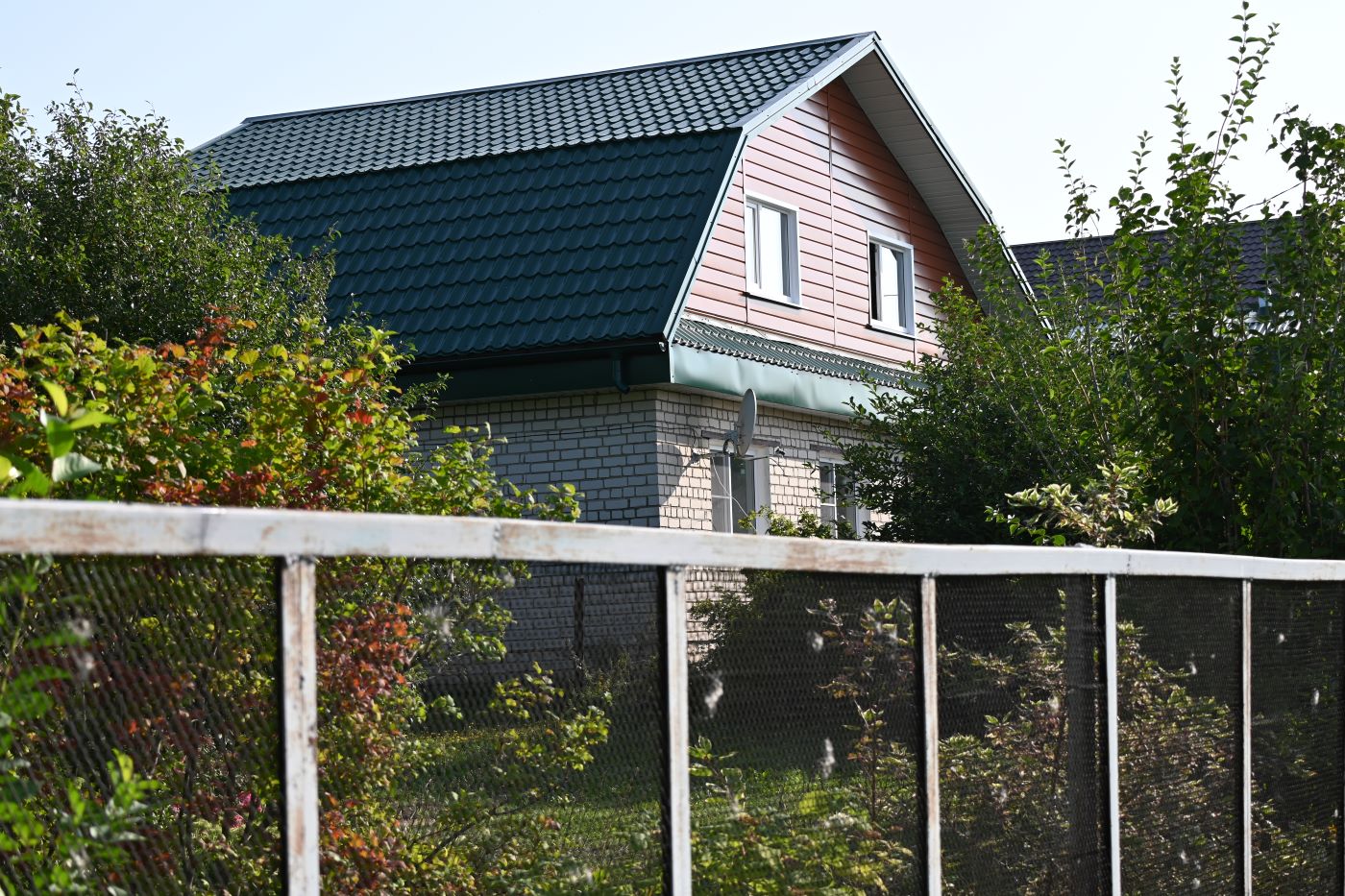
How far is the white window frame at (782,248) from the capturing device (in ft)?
63.0

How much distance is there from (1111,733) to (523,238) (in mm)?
12601

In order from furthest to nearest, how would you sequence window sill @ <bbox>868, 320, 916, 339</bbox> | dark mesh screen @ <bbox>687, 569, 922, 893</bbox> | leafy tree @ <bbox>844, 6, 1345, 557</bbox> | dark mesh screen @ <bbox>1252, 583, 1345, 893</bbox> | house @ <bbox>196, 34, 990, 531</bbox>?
window sill @ <bbox>868, 320, 916, 339</bbox> < house @ <bbox>196, 34, 990, 531</bbox> < leafy tree @ <bbox>844, 6, 1345, 557</bbox> < dark mesh screen @ <bbox>1252, 583, 1345, 893</bbox> < dark mesh screen @ <bbox>687, 569, 922, 893</bbox>

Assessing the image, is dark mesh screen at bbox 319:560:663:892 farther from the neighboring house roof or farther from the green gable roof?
the green gable roof

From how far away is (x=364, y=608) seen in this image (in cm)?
349

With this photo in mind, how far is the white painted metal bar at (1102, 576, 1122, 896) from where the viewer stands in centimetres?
516

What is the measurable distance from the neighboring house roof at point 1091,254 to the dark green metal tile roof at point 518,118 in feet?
12.8

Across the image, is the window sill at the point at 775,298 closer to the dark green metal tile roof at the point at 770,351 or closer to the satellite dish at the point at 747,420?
the dark green metal tile roof at the point at 770,351

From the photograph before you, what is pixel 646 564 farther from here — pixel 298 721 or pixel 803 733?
pixel 298 721

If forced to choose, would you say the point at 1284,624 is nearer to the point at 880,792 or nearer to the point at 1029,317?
the point at 880,792

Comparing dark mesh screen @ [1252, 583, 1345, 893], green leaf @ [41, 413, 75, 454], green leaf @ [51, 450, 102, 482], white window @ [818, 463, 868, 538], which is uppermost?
green leaf @ [41, 413, 75, 454]

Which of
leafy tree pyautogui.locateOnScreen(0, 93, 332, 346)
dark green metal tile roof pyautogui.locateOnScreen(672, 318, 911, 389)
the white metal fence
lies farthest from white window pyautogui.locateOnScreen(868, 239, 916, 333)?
the white metal fence

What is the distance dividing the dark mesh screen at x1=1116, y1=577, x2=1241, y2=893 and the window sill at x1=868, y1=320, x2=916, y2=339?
52.4 ft

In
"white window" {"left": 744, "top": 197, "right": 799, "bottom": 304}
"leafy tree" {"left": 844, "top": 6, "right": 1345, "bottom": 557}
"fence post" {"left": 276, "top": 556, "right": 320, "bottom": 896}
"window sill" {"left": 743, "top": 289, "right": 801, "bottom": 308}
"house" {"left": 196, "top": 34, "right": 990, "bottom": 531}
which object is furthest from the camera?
"white window" {"left": 744, "top": 197, "right": 799, "bottom": 304}

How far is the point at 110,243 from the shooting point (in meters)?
12.9
